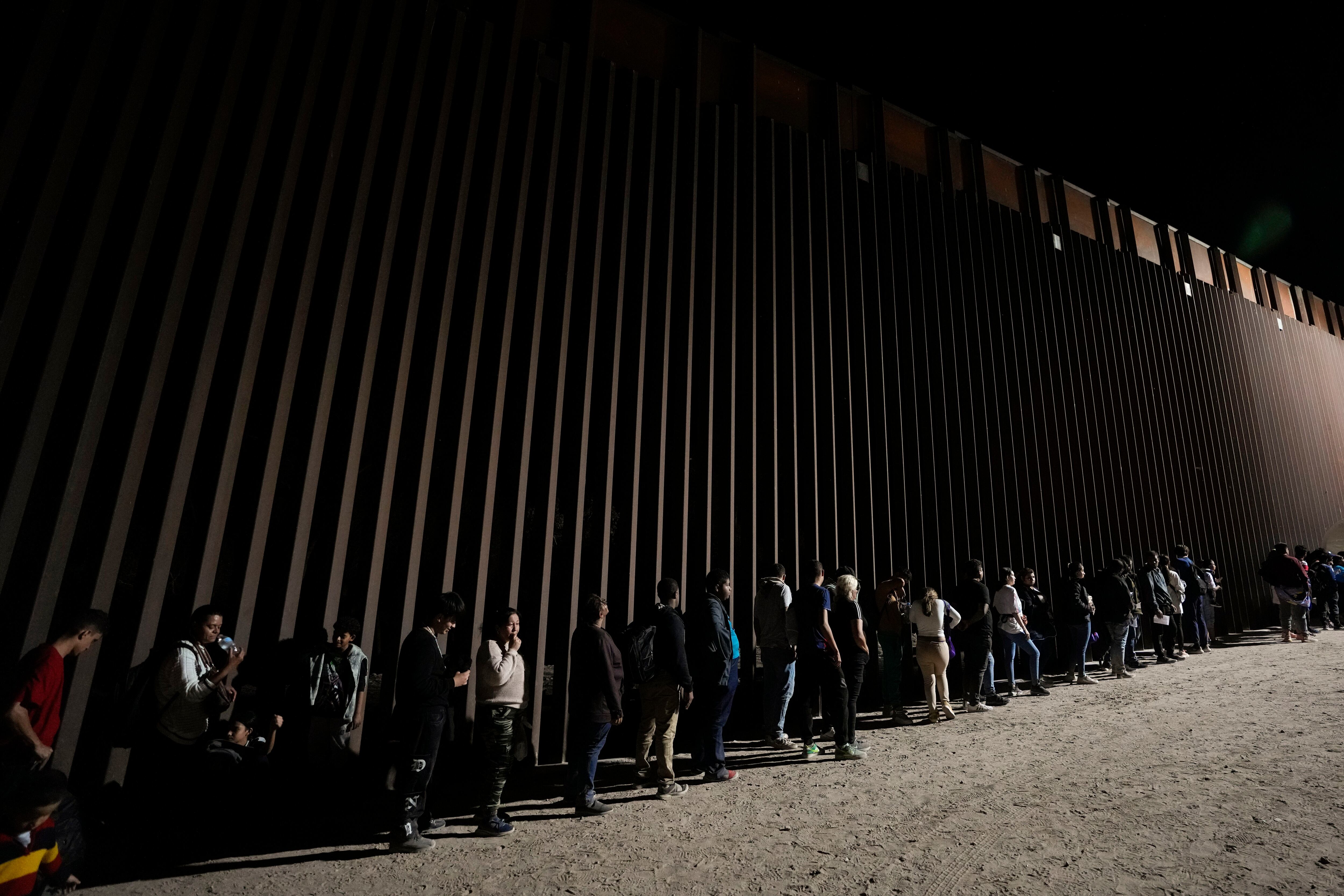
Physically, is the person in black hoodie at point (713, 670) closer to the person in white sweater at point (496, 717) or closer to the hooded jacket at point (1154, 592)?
the person in white sweater at point (496, 717)

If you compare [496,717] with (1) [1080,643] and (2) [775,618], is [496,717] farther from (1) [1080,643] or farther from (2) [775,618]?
(1) [1080,643]

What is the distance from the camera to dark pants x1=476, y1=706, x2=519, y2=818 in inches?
142

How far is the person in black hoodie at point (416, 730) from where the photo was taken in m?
3.39

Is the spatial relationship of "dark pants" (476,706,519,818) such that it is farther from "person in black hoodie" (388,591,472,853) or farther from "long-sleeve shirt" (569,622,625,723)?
"long-sleeve shirt" (569,622,625,723)

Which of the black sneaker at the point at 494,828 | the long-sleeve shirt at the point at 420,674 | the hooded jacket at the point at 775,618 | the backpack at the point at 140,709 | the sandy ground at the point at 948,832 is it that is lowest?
the black sneaker at the point at 494,828

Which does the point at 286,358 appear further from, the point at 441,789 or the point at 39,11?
the point at 441,789

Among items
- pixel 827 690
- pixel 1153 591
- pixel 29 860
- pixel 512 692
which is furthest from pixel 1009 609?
pixel 29 860

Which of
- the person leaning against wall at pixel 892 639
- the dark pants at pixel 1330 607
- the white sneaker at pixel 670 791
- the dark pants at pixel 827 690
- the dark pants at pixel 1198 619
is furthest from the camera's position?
the dark pants at pixel 1330 607

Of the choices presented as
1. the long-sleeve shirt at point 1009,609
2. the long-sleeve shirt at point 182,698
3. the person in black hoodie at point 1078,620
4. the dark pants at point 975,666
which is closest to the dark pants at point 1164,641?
the person in black hoodie at point 1078,620

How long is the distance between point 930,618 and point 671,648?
3030 millimetres

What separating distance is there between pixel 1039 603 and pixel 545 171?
24.8 feet

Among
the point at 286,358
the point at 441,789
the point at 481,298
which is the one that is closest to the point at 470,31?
the point at 481,298

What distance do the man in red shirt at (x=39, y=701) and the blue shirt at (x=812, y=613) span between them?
4239 millimetres

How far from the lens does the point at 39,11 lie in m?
4.44
